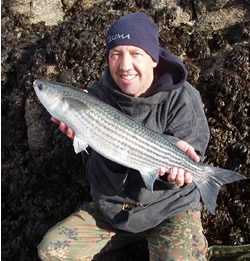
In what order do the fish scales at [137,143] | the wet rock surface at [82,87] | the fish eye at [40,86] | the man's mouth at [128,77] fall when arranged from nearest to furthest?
the fish scales at [137,143] < the fish eye at [40,86] < the man's mouth at [128,77] < the wet rock surface at [82,87]

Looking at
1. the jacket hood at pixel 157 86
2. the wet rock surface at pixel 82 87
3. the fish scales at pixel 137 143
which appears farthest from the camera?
the wet rock surface at pixel 82 87

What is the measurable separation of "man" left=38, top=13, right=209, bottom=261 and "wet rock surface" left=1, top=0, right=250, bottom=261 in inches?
25.1

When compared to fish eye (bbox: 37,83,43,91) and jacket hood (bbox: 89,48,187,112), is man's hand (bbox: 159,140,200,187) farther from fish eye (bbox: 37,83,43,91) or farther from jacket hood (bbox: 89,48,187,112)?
fish eye (bbox: 37,83,43,91)

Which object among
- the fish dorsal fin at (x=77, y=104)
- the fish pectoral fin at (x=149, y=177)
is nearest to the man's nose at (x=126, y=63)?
the fish dorsal fin at (x=77, y=104)

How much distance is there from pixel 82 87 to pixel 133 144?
5.98 ft

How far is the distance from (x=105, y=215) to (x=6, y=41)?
332 cm

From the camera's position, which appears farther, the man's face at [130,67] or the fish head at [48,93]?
the man's face at [130,67]

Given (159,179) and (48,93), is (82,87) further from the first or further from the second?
(159,179)

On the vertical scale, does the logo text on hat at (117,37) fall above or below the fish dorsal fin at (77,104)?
above

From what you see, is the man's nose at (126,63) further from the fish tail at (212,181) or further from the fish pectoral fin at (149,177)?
the fish tail at (212,181)

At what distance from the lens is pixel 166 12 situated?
5.38m

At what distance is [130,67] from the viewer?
11.7 feet

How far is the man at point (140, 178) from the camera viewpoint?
3.61 metres

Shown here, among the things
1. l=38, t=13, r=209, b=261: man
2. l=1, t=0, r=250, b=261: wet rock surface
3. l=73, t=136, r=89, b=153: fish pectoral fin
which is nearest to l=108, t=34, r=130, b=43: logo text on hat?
l=38, t=13, r=209, b=261: man
